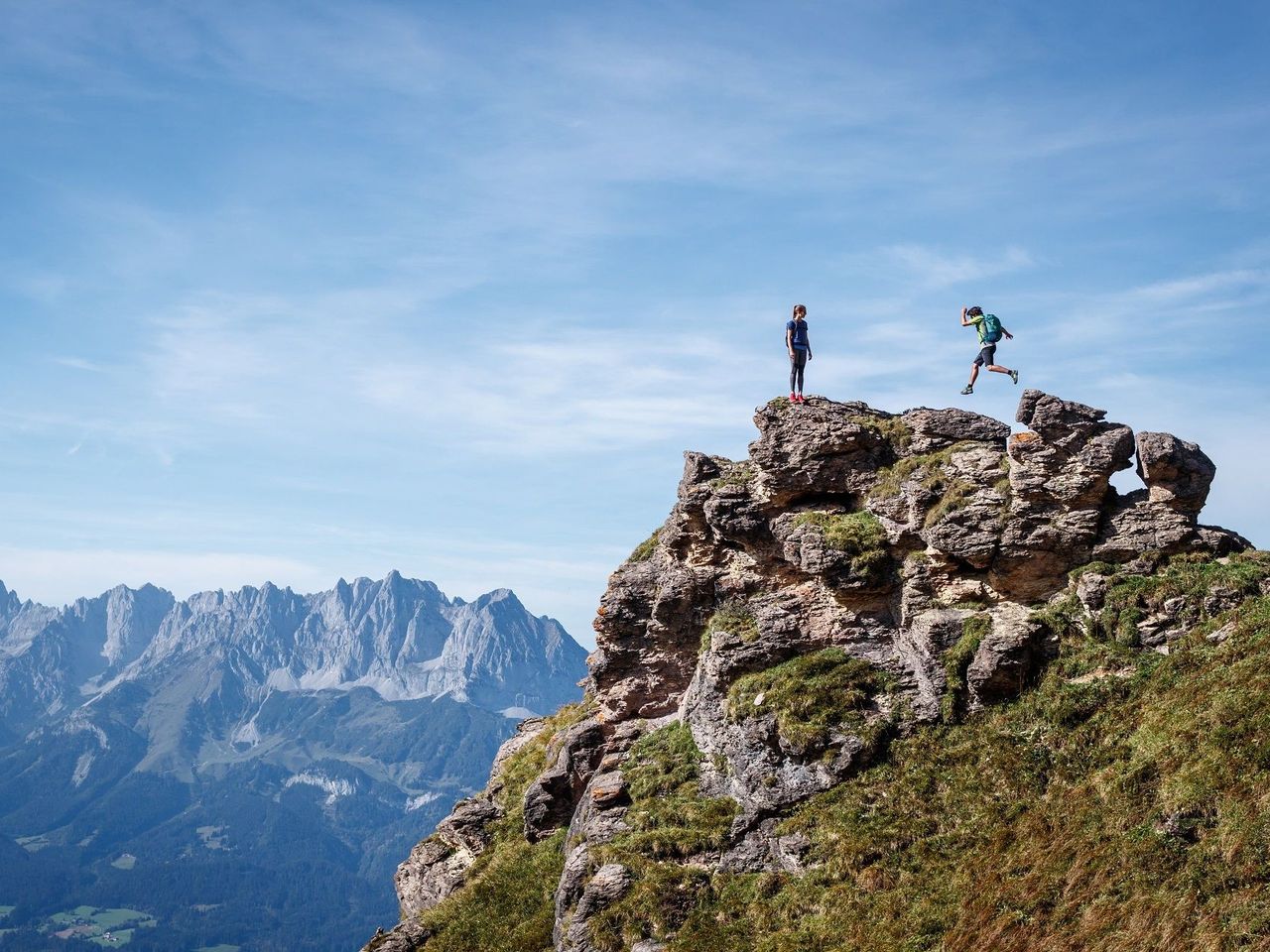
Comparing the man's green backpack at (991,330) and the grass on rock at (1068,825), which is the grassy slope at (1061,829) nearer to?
the grass on rock at (1068,825)

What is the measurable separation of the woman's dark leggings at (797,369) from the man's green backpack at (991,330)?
6616 mm

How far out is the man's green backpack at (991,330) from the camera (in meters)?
35.6

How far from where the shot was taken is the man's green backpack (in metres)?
35.6

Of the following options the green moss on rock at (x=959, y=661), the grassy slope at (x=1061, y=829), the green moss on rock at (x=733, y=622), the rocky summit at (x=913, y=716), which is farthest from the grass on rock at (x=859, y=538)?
the grassy slope at (x=1061, y=829)

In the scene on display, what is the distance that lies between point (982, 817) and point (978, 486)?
1102 centimetres

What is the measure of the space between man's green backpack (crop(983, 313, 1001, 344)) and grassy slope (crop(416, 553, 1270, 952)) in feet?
31.9

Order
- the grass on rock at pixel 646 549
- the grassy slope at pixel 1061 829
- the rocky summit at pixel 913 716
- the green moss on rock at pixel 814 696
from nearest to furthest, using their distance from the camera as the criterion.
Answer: the grassy slope at pixel 1061 829 → the rocky summit at pixel 913 716 → the green moss on rock at pixel 814 696 → the grass on rock at pixel 646 549

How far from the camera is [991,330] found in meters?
35.6

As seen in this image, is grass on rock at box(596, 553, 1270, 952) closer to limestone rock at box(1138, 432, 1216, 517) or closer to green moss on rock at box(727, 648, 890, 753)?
green moss on rock at box(727, 648, 890, 753)

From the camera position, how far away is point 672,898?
29078 millimetres

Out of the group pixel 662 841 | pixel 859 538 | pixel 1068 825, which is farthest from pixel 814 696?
pixel 1068 825

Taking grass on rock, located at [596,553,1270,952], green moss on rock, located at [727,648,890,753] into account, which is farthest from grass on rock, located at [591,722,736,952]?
green moss on rock, located at [727,648,890,753]

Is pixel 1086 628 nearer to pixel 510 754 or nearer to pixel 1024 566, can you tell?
pixel 1024 566

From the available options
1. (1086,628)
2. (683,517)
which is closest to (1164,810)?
(1086,628)
